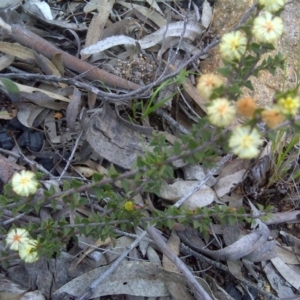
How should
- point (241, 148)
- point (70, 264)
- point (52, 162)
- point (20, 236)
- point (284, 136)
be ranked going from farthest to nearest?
point (284, 136), point (52, 162), point (70, 264), point (20, 236), point (241, 148)

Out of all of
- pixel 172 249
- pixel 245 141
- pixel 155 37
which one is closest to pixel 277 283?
pixel 172 249

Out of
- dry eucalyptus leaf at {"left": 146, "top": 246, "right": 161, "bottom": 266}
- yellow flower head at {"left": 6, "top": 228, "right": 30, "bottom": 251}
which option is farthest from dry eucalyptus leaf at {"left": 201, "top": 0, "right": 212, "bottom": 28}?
yellow flower head at {"left": 6, "top": 228, "right": 30, "bottom": 251}

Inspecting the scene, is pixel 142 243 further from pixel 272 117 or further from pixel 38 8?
pixel 38 8

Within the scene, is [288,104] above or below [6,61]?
above

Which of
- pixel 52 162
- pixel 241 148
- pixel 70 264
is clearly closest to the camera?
pixel 241 148

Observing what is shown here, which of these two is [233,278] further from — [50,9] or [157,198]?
[50,9]

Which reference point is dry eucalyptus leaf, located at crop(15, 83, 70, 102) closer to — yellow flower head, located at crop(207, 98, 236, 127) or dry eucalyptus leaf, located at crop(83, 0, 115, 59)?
dry eucalyptus leaf, located at crop(83, 0, 115, 59)

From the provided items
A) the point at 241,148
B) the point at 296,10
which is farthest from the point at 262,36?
the point at 296,10
